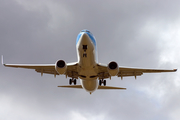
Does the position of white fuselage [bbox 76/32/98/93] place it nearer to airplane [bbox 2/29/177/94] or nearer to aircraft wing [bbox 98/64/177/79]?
airplane [bbox 2/29/177/94]

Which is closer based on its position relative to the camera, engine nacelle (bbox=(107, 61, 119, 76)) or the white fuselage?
the white fuselage

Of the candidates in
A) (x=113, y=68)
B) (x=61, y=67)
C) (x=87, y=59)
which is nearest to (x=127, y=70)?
(x=113, y=68)

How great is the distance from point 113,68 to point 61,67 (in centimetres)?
475

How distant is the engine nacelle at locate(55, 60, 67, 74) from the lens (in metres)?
20.4

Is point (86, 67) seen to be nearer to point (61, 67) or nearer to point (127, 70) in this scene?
point (61, 67)

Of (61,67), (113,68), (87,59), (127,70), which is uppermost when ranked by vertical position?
(87,59)

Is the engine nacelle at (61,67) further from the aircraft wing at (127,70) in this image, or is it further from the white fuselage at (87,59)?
the aircraft wing at (127,70)

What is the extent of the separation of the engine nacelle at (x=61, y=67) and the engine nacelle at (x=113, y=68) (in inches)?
158

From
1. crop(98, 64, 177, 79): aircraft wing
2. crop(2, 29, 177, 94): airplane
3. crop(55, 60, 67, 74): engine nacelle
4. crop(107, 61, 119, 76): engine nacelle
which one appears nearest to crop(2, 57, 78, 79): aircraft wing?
crop(2, 29, 177, 94): airplane

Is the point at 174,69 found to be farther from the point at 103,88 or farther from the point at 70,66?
the point at 70,66

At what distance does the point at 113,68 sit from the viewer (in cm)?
2122

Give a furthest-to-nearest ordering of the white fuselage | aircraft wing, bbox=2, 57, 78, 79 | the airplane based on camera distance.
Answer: aircraft wing, bbox=2, 57, 78, 79 → the airplane → the white fuselage

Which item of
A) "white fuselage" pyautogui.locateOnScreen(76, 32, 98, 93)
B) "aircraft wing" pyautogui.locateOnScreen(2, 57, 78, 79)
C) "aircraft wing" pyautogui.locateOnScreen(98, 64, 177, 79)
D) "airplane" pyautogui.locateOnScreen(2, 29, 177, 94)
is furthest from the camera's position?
"aircraft wing" pyautogui.locateOnScreen(98, 64, 177, 79)

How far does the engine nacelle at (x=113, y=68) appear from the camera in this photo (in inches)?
826
